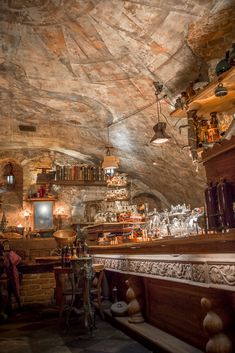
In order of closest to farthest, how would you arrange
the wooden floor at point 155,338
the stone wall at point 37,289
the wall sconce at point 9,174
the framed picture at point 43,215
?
the wooden floor at point 155,338 < the stone wall at point 37,289 < the framed picture at point 43,215 < the wall sconce at point 9,174

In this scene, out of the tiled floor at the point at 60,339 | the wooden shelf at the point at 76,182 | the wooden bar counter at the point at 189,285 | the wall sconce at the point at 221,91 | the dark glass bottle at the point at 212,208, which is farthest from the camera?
the wooden shelf at the point at 76,182

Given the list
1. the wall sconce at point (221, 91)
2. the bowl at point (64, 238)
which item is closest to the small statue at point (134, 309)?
the wall sconce at point (221, 91)

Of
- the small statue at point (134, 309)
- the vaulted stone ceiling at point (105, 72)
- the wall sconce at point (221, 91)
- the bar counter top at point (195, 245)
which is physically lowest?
the small statue at point (134, 309)

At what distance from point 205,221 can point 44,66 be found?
212 inches

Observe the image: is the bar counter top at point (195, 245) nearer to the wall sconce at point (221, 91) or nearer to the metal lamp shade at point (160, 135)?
the wall sconce at point (221, 91)

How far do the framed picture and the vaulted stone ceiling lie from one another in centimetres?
279

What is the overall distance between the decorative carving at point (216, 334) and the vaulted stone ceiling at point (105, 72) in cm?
Result: 431

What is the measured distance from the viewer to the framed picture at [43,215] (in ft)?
40.2

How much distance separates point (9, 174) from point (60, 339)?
9.52 metres

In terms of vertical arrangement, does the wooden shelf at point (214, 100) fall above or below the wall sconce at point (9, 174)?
below

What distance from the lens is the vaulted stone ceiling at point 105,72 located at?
550 centimetres

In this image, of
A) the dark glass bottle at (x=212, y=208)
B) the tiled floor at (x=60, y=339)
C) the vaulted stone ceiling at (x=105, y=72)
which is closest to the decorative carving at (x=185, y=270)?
the dark glass bottle at (x=212, y=208)

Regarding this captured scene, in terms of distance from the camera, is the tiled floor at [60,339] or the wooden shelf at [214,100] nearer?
the tiled floor at [60,339]

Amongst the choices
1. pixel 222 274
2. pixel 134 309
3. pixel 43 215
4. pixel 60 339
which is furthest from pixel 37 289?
pixel 222 274
